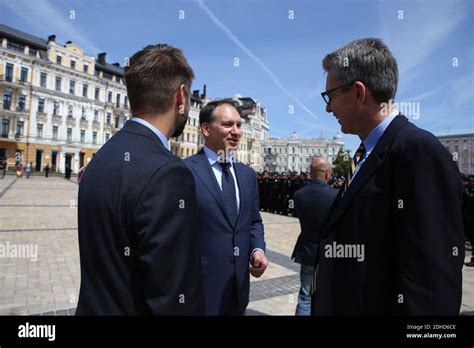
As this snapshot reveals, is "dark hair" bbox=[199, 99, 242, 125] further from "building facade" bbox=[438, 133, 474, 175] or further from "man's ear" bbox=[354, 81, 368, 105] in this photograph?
"building facade" bbox=[438, 133, 474, 175]

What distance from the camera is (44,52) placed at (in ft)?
153

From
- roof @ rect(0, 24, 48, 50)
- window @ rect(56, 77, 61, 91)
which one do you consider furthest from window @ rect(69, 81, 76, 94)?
roof @ rect(0, 24, 48, 50)

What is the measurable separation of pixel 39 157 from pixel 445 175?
174ft

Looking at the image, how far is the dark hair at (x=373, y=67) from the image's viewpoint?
151 centimetres

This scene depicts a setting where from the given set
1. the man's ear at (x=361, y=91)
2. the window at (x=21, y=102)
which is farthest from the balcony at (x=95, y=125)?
the man's ear at (x=361, y=91)

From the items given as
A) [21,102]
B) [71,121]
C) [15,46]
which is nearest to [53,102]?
[71,121]

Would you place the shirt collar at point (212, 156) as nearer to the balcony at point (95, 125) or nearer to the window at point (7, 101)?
the window at point (7, 101)

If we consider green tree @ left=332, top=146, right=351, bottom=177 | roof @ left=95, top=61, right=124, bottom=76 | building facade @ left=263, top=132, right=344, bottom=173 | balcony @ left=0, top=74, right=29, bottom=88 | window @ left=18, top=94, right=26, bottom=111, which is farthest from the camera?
building facade @ left=263, top=132, right=344, bottom=173

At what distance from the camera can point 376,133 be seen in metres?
1.58

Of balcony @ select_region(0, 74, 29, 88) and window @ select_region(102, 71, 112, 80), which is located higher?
window @ select_region(102, 71, 112, 80)

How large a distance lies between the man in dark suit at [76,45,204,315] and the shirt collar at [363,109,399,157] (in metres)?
0.91

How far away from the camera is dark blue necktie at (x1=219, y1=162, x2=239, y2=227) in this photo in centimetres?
252

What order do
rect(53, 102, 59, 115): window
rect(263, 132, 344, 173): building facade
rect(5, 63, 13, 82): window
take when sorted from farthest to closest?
1. rect(263, 132, 344, 173): building facade
2. rect(53, 102, 59, 115): window
3. rect(5, 63, 13, 82): window

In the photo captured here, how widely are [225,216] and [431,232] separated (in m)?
1.47
